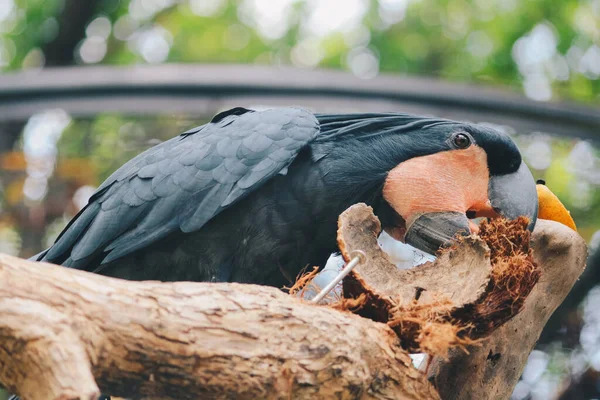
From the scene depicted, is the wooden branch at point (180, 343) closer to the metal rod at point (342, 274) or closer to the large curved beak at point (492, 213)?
the metal rod at point (342, 274)

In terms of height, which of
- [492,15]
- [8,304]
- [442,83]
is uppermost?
[8,304]

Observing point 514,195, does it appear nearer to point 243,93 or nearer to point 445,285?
point 445,285

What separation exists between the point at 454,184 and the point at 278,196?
66 centimetres

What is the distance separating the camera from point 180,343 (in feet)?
6.24

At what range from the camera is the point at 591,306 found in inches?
201

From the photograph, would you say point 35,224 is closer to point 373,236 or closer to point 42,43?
point 42,43

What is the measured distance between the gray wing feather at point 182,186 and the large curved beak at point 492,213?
543mm

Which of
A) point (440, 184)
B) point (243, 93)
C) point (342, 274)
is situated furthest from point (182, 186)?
point (243, 93)

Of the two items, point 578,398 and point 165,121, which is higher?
point 165,121

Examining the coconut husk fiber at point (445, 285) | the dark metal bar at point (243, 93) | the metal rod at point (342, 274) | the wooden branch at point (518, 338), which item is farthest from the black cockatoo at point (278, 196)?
the dark metal bar at point (243, 93)

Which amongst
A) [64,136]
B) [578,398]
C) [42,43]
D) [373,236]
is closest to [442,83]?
[578,398]

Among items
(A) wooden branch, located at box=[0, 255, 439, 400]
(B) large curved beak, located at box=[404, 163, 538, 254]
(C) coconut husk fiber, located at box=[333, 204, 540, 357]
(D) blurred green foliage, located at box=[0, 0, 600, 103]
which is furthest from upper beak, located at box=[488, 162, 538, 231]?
(D) blurred green foliage, located at box=[0, 0, 600, 103]

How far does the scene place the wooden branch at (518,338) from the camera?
7.81 ft

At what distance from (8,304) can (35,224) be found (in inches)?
145
